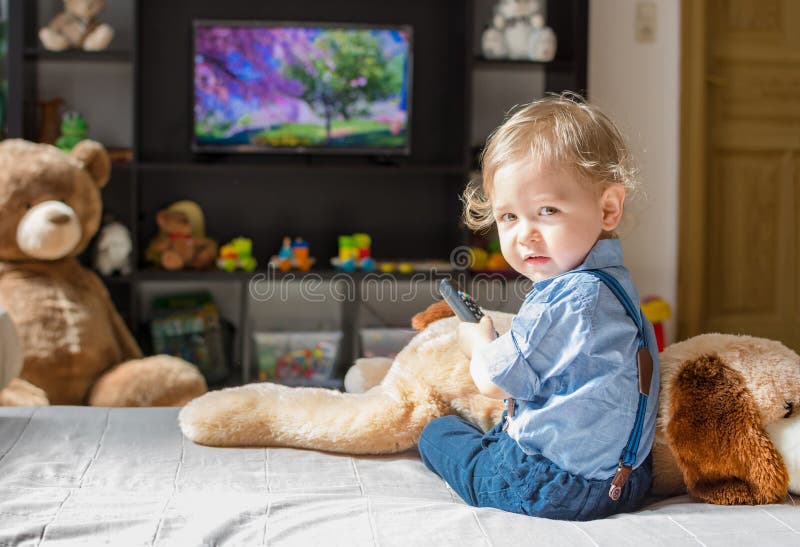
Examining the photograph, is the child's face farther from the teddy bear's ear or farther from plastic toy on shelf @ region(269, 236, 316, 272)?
plastic toy on shelf @ region(269, 236, 316, 272)

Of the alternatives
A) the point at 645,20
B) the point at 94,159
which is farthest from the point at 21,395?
the point at 645,20

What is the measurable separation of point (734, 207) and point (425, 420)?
2705 mm

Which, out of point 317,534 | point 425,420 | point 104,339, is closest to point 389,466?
point 425,420

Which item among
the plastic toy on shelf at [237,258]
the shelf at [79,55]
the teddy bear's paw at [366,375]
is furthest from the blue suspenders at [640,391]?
the shelf at [79,55]

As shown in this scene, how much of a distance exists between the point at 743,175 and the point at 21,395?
2.88 meters

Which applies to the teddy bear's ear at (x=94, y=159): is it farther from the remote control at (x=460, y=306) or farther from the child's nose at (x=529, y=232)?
the child's nose at (x=529, y=232)

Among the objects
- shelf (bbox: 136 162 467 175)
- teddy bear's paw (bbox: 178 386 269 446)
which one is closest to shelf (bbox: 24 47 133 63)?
shelf (bbox: 136 162 467 175)

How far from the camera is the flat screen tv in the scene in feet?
11.0

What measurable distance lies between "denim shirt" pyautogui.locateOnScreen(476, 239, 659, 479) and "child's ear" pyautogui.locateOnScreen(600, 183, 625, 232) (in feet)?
0.32

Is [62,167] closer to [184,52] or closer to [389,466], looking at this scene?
[184,52]

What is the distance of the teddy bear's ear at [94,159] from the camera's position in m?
2.80

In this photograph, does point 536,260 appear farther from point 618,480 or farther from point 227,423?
point 227,423

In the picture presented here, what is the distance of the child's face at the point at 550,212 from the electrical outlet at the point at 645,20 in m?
2.66

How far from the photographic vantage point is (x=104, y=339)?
8.82ft
